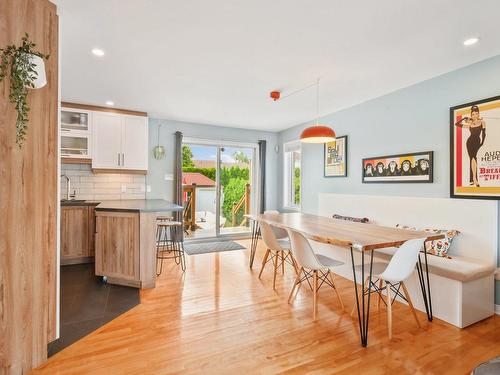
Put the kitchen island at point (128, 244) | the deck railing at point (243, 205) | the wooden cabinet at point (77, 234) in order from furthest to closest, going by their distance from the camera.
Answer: the deck railing at point (243, 205) → the wooden cabinet at point (77, 234) → the kitchen island at point (128, 244)

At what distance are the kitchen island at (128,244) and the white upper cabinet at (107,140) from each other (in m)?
1.63

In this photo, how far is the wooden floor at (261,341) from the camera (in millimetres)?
1852

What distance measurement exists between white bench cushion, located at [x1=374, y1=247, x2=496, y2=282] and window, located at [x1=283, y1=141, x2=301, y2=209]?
133 inches

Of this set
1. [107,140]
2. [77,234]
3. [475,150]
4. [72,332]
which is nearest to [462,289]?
[475,150]

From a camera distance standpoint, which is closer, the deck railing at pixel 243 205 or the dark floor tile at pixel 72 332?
the dark floor tile at pixel 72 332

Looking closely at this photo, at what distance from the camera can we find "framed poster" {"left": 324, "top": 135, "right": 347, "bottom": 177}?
4.55 meters

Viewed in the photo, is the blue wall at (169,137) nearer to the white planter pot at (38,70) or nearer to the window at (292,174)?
the window at (292,174)

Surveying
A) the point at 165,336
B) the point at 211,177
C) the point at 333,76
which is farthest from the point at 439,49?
the point at 211,177

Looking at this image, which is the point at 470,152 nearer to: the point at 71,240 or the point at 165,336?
the point at 165,336

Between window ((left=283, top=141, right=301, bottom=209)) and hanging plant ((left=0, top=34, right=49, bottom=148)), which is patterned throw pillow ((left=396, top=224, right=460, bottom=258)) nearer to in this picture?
window ((left=283, top=141, right=301, bottom=209))

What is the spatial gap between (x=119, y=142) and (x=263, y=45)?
3.25m

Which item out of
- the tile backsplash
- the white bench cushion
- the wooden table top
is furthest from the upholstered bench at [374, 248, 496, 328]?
the tile backsplash

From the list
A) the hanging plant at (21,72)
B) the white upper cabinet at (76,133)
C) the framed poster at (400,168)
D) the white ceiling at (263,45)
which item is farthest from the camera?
the white upper cabinet at (76,133)

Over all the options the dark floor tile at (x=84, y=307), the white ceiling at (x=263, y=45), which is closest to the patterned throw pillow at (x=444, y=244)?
the white ceiling at (x=263, y=45)
